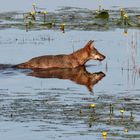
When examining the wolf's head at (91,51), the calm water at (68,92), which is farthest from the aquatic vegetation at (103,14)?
the wolf's head at (91,51)

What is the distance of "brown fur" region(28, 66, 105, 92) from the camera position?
20.6 metres

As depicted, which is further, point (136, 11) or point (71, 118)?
point (136, 11)

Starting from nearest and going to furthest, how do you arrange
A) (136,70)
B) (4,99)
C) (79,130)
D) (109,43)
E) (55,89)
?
(79,130), (4,99), (55,89), (136,70), (109,43)

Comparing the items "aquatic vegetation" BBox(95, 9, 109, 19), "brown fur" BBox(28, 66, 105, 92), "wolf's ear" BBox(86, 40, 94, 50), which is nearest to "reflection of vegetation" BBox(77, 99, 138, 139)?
"brown fur" BBox(28, 66, 105, 92)

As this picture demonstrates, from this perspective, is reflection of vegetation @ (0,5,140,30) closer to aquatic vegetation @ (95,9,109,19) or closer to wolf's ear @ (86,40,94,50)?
aquatic vegetation @ (95,9,109,19)

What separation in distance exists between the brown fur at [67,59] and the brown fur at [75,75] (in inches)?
7.1

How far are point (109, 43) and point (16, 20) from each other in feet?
13.5

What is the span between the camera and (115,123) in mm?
15438

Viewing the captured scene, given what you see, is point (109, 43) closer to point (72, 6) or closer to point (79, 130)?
point (72, 6)

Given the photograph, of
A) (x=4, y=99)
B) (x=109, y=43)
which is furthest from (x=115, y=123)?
(x=109, y=43)

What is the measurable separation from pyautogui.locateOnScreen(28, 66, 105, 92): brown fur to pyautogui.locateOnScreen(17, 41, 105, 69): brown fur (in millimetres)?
180

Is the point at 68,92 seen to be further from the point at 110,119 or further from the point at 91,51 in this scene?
the point at 91,51

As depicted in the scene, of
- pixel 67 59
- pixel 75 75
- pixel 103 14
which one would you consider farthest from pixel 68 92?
pixel 103 14

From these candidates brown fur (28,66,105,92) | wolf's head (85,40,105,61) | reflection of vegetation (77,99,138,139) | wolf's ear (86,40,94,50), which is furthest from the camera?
wolf's ear (86,40,94,50)
